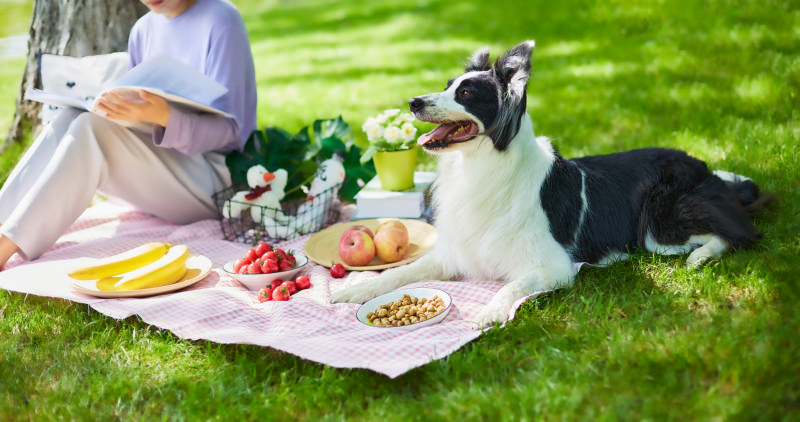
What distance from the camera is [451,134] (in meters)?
2.90

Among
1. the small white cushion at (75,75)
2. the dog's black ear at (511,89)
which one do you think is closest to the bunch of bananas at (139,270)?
the small white cushion at (75,75)

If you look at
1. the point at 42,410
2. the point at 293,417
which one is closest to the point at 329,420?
the point at 293,417

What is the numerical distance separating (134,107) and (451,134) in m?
1.92

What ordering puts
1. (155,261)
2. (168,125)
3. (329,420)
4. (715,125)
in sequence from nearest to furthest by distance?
(329,420) → (155,261) → (168,125) → (715,125)

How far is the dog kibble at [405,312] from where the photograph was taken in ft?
9.08

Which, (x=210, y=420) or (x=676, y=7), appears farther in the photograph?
(x=676, y=7)

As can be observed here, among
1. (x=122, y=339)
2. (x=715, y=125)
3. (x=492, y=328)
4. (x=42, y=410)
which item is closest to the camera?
(x=42, y=410)

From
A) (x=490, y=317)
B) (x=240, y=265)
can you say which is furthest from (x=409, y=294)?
(x=240, y=265)

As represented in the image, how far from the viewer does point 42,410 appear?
2307mm

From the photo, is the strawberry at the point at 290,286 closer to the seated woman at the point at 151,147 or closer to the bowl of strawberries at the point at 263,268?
the bowl of strawberries at the point at 263,268

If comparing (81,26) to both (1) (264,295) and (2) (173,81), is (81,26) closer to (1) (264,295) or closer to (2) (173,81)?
(2) (173,81)

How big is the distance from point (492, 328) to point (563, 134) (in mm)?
3355

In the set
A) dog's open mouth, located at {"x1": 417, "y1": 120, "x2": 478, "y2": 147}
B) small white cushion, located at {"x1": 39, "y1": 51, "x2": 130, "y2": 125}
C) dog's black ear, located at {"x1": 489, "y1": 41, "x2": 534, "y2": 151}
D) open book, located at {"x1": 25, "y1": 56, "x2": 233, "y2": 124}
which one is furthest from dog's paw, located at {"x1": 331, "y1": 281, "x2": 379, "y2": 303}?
small white cushion, located at {"x1": 39, "y1": 51, "x2": 130, "y2": 125}

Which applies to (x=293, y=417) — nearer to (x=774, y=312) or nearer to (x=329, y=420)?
(x=329, y=420)
